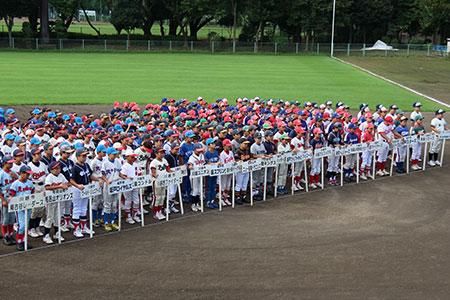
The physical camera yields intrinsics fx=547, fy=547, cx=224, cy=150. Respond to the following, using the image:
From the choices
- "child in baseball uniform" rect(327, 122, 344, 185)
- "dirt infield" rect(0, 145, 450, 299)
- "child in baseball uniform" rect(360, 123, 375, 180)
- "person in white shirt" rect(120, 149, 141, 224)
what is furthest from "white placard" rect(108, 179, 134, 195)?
"child in baseball uniform" rect(360, 123, 375, 180)

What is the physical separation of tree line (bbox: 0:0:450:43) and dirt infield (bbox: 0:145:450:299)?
52.6 m

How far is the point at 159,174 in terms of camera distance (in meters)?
12.4

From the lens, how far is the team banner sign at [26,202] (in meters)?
10.3

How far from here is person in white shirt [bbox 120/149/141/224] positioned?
1235 centimetres

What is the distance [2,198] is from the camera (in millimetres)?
10570

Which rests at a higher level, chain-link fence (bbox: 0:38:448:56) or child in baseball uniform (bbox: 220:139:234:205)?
chain-link fence (bbox: 0:38:448:56)

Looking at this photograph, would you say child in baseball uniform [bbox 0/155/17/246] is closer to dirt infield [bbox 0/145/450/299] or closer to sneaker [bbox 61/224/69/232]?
dirt infield [bbox 0/145/450/299]

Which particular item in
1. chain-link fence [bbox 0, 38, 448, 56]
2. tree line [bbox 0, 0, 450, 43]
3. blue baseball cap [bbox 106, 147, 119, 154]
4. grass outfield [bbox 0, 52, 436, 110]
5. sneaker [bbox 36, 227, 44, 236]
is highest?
tree line [bbox 0, 0, 450, 43]

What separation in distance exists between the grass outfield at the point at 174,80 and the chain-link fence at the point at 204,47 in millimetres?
6266

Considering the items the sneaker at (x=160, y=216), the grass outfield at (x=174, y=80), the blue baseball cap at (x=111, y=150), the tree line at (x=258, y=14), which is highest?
the tree line at (x=258, y=14)

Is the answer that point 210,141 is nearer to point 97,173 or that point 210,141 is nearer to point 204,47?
point 97,173

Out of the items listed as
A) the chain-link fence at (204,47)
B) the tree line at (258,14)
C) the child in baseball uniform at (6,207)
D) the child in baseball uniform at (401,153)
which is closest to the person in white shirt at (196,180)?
the child in baseball uniform at (6,207)

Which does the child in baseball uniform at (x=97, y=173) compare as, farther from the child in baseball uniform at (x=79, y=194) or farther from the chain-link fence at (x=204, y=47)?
the chain-link fence at (x=204, y=47)

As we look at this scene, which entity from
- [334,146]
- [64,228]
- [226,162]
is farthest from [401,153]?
[64,228]
